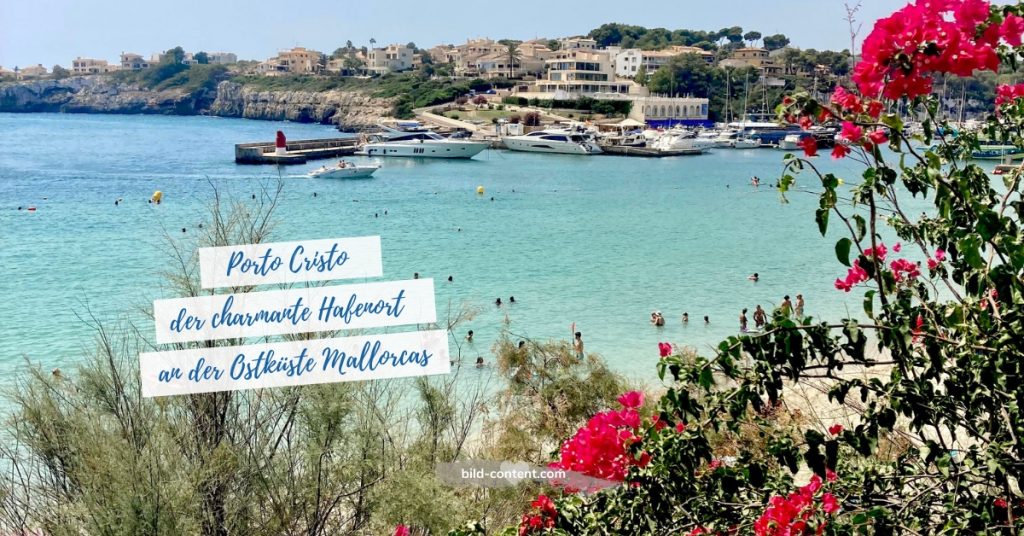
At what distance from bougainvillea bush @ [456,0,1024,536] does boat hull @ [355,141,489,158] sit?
6492 centimetres

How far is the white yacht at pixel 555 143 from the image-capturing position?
7525 centimetres

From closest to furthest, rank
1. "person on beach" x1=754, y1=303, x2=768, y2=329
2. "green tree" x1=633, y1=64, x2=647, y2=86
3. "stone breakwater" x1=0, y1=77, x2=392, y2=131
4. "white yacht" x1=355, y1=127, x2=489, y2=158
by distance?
"person on beach" x1=754, y1=303, x2=768, y2=329 < "white yacht" x1=355, y1=127, x2=489, y2=158 < "green tree" x1=633, y1=64, x2=647, y2=86 < "stone breakwater" x1=0, y1=77, x2=392, y2=131

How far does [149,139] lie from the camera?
296ft

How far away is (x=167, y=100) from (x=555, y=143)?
10037 cm

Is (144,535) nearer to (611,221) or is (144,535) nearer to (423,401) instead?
(423,401)

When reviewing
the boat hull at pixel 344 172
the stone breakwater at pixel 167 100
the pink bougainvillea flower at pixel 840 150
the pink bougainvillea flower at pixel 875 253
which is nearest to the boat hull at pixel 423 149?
the boat hull at pixel 344 172

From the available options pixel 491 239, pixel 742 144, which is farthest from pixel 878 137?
pixel 742 144

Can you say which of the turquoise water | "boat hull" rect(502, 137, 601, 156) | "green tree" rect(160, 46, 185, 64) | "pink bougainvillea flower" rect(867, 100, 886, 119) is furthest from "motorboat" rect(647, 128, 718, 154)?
"green tree" rect(160, 46, 185, 64)

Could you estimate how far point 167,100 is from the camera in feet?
502

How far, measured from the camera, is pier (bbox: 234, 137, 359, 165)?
6241 centimetres

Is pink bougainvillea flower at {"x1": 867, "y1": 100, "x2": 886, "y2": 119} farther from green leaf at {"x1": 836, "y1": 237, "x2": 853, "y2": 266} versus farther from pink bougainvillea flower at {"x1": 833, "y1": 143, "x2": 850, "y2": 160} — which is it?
green leaf at {"x1": 836, "y1": 237, "x2": 853, "y2": 266}

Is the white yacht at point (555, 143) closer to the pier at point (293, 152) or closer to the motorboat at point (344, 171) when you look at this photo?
the pier at point (293, 152)

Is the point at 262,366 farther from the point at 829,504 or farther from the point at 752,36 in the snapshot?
the point at 752,36

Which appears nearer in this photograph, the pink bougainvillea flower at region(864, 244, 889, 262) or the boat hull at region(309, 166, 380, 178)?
the pink bougainvillea flower at region(864, 244, 889, 262)
